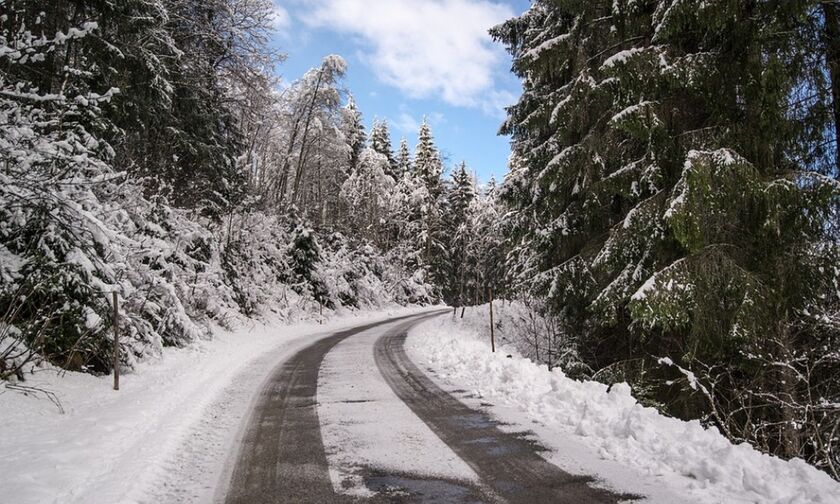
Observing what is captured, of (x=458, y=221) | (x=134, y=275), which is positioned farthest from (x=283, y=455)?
(x=458, y=221)

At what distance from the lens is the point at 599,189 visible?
27.6ft

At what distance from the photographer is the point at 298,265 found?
24.8m

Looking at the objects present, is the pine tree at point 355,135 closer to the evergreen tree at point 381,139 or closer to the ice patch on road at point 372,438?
the evergreen tree at point 381,139

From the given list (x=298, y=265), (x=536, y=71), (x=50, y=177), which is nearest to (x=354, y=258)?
(x=298, y=265)

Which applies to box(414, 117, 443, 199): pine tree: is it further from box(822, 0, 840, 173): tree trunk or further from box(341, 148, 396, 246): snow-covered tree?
box(822, 0, 840, 173): tree trunk

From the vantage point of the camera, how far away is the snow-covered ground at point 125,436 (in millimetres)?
3846

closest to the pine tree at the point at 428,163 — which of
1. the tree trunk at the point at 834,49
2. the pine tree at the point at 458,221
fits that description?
the pine tree at the point at 458,221

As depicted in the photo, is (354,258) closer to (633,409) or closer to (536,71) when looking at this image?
(536,71)

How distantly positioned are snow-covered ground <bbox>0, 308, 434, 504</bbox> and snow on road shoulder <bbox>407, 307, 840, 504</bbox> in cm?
328

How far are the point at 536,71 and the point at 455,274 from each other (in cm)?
3827

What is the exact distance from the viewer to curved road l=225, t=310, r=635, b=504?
3705mm

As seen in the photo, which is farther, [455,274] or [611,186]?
[455,274]

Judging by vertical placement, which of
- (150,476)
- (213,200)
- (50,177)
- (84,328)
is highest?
(213,200)

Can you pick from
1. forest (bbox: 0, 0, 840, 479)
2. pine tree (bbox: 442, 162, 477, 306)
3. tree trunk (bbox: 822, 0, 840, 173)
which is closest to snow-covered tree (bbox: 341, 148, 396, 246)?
pine tree (bbox: 442, 162, 477, 306)
